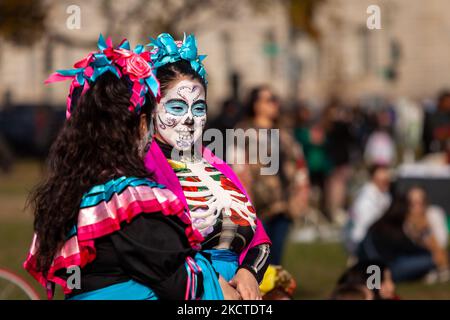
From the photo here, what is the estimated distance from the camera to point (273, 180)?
8727 mm

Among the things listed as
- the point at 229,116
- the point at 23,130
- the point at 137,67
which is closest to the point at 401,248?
the point at 229,116

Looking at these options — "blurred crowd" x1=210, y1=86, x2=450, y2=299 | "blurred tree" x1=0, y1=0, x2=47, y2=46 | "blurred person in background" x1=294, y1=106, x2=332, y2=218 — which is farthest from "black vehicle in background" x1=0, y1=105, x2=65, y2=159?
"blurred person in background" x1=294, y1=106, x2=332, y2=218

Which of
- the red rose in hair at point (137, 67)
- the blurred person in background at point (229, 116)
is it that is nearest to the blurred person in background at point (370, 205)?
the blurred person in background at point (229, 116)

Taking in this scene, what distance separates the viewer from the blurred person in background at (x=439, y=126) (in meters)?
17.2

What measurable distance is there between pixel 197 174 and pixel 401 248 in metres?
7.03

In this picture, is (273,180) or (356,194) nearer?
(273,180)

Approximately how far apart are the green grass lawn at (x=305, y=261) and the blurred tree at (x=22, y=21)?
531 cm

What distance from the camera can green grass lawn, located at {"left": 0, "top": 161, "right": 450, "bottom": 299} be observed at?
9.98 metres

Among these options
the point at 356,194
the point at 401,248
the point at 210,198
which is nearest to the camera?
the point at 210,198

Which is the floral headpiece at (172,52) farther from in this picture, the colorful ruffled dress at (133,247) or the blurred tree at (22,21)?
the blurred tree at (22,21)

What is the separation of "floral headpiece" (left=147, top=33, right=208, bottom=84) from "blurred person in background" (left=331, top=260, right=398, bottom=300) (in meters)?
2.51

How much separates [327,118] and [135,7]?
542cm

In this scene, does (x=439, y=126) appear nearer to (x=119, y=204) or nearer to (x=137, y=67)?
(x=137, y=67)
